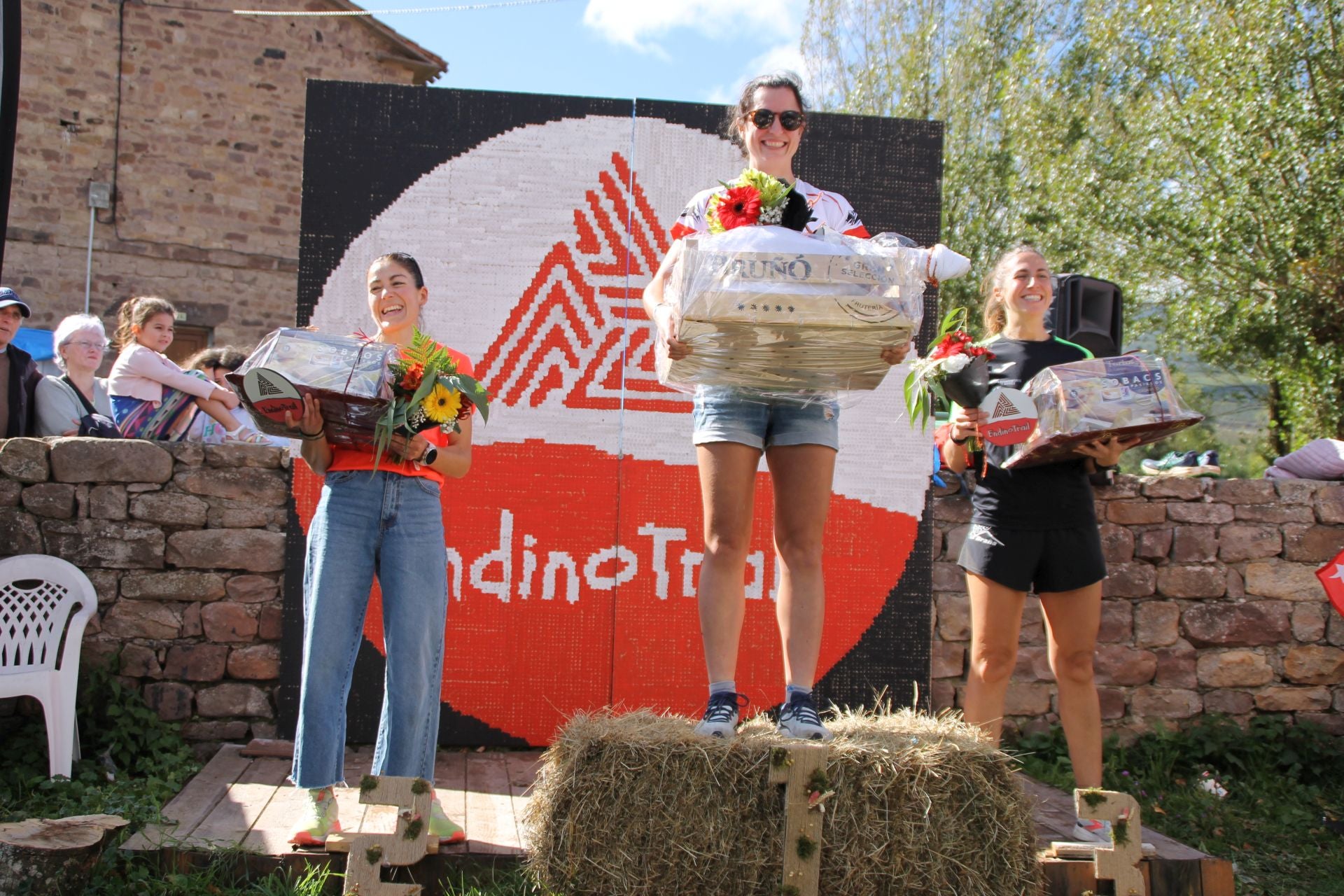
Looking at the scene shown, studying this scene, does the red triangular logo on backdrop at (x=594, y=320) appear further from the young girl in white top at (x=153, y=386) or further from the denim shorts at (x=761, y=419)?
the denim shorts at (x=761, y=419)

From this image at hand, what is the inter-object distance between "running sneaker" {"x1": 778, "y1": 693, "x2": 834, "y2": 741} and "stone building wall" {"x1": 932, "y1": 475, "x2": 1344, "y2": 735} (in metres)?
2.28

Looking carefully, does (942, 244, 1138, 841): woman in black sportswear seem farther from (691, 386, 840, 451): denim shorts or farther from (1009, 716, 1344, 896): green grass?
(1009, 716, 1344, 896): green grass

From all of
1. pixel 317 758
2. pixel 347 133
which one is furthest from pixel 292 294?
pixel 317 758

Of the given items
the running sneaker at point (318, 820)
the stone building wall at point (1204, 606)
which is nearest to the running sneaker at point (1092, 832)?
the stone building wall at point (1204, 606)

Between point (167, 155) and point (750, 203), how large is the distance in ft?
38.2

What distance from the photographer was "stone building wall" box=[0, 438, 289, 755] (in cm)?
417

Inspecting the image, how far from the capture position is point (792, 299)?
7.75 ft

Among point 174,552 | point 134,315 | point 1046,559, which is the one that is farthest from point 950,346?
point 134,315

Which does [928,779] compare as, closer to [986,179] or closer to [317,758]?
[317,758]

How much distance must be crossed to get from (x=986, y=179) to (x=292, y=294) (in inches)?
411

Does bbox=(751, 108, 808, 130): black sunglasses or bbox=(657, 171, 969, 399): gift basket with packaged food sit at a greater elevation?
bbox=(751, 108, 808, 130): black sunglasses

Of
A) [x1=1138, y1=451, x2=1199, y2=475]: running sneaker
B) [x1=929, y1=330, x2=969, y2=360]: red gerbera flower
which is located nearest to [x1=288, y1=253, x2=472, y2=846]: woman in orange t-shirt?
[x1=929, y1=330, x2=969, y2=360]: red gerbera flower

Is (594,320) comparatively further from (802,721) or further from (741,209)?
(802,721)


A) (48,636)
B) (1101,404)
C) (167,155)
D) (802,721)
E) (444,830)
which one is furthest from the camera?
(167,155)
